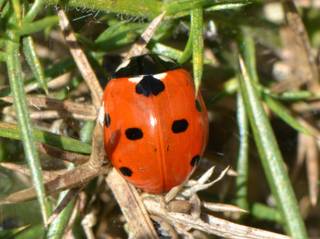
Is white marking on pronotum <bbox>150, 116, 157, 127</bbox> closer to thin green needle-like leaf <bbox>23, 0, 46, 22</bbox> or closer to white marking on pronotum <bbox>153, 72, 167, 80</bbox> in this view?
white marking on pronotum <bbox>153, 72, 167, 80</bbox>

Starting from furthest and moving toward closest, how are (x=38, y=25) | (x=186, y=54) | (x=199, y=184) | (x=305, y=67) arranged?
1. (x=305, y=67)
2. (x=186, y=54)
3. (x=199, y=184)
4. (x=38, y=25)

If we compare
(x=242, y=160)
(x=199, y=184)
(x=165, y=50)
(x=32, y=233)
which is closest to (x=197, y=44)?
(x=165, y=50)

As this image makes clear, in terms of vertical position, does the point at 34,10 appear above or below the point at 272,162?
above

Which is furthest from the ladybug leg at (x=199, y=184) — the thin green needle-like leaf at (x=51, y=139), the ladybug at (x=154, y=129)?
the thin green needle-like leaf at (x=51, y=139)

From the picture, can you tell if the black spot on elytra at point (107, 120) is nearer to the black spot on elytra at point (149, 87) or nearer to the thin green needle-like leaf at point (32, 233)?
the black spot on elytra at point (149, 87)

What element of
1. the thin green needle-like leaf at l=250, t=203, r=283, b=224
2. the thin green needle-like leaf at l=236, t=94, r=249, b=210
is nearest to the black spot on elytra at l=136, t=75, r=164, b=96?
the thin green needle-like leaf at l=236, t=94, r=249, b=210

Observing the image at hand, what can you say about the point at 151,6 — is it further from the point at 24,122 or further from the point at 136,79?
the point at 24,122
